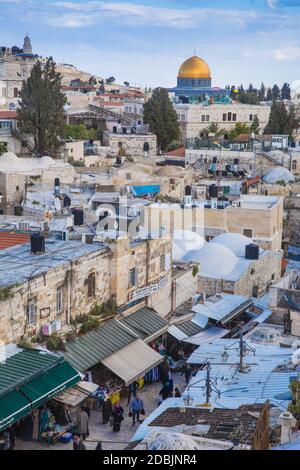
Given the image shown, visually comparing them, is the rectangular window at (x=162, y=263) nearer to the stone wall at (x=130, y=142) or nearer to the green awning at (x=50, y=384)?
the green awning at (x=50, y=384)

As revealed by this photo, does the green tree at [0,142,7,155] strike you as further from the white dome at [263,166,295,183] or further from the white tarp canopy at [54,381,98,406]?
the white tarp canopy at [54,381,98,406]

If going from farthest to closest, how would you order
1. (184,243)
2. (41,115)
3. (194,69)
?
(194,69) < (41,115) < (184,243)

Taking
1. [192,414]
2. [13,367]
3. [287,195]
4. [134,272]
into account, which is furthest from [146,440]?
[287,195]

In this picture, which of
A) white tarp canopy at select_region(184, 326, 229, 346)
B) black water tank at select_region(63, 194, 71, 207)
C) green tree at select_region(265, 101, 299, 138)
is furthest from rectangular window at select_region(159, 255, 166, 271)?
green tree at select_region(265, 101, 299, 138)

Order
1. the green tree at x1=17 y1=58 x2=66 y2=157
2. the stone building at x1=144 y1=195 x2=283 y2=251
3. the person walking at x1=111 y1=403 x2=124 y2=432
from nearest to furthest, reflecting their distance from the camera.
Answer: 1. the person walking at x1=111 y1=403 x2=124 y2=432
2. the stone building at x1=144 y1=195 x2=283 y2=251
3. the green tree at x1=17 y1=58 x2=66 y2=157

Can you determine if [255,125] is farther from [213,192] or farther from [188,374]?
[188,374]

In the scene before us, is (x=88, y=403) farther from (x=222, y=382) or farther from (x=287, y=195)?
(x=287, y=195)

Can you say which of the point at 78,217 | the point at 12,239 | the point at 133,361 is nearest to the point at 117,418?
the point at 133,361
